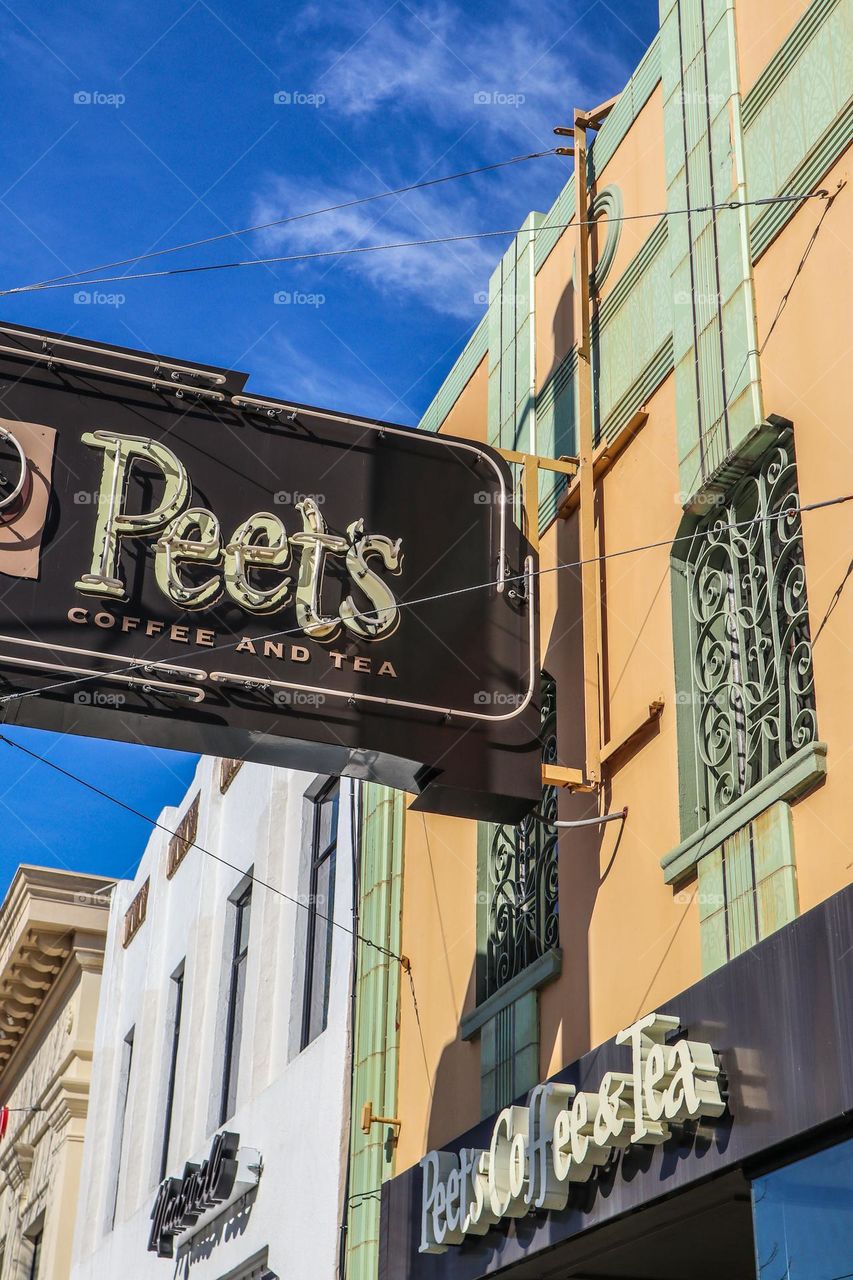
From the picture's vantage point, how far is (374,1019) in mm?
12172

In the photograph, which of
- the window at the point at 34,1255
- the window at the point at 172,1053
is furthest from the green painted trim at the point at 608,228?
the window at the point at 34,1255

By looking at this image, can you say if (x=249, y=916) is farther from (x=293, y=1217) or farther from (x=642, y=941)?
(x=642, y=941)

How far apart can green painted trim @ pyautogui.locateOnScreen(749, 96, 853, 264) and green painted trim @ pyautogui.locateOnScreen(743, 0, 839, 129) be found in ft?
2.27

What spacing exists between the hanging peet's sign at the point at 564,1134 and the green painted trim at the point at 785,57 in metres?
5.08

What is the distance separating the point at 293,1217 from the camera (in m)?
13.2

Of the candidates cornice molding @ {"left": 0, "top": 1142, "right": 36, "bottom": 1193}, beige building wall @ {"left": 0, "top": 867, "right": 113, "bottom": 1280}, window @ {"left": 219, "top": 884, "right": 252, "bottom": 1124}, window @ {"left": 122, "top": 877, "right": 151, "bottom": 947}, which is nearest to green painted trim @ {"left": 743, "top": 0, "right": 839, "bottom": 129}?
window @ {"left": 219, "top": 884, "right": 252, "bottom": 1124}

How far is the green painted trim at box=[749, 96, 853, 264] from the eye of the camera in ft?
25.9

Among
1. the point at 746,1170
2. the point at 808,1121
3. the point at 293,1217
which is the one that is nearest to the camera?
the point at 808,1121

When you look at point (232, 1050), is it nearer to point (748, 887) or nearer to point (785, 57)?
point (748, 887)

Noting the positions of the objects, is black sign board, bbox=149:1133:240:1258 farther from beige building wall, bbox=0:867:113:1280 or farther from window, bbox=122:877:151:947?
beige building wall, bbox=0:867:113:1280

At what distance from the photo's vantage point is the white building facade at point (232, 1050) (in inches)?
524

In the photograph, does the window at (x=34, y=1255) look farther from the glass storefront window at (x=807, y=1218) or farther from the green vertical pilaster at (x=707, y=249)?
the glass storefront window at (x=807, y=1218)

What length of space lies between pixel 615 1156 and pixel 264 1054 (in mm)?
8351

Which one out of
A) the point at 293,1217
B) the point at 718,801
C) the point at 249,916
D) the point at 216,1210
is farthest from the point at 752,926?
the point at 249,916
